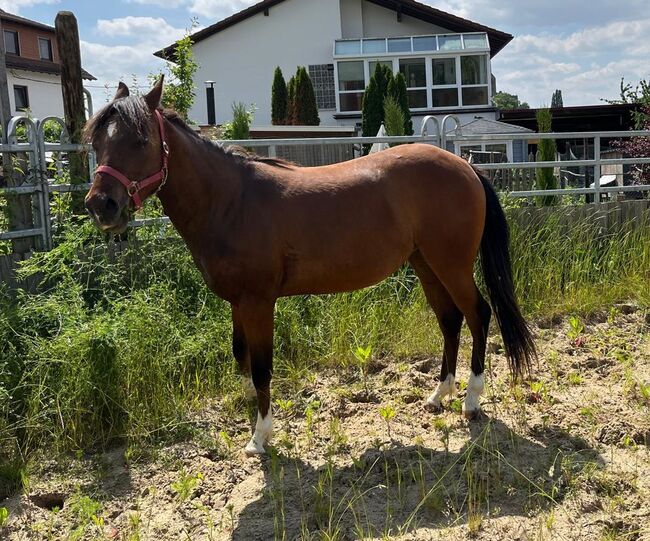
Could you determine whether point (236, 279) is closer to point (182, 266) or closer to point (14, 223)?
point (182, 266)

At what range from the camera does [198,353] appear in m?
4.43

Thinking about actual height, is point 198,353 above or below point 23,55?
below

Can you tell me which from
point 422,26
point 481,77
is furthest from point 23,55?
point 481,77

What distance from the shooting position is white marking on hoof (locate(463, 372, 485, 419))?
392 centimetres

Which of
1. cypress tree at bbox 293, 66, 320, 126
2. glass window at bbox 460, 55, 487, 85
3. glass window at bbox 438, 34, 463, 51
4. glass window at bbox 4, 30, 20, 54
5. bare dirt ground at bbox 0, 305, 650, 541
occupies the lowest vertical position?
bare dirt ground at bbox 0, 305, 650, 541

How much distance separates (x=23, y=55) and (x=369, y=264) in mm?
39534

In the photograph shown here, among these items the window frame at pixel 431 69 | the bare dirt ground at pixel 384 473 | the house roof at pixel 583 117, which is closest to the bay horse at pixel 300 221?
the bare dirt ground at pixel 384 473

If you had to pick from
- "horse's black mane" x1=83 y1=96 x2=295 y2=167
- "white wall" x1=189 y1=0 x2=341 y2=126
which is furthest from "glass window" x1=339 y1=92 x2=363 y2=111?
"horse's black mane" x1=83 y1=96 x2=295 y2=167

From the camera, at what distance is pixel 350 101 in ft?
85.9

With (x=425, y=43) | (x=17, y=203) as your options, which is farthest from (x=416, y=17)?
(x=17, y=203)

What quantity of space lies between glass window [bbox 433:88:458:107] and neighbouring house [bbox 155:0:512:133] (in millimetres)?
42

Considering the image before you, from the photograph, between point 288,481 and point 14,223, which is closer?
point 288,481

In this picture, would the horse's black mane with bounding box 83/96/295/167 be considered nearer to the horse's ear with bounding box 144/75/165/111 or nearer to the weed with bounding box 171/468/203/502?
the horse's ear with bounding box 144/75/165/111

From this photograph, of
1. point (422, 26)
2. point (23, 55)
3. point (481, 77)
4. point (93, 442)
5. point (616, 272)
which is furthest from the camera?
point (23, 55)
